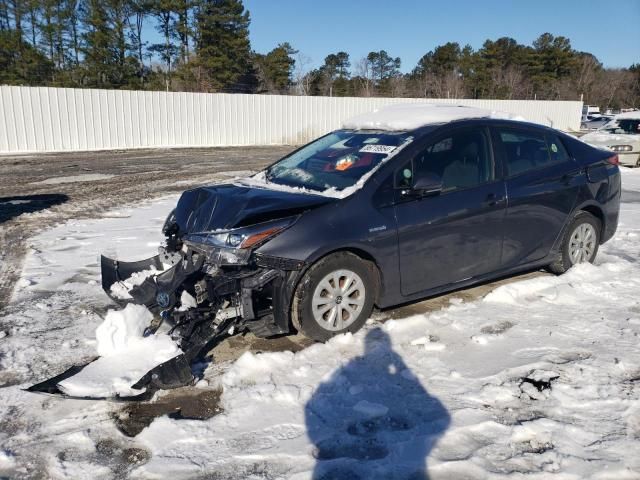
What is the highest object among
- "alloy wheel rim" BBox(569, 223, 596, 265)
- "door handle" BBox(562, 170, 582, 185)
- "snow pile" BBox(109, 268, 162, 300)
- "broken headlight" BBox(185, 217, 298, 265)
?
"door handle" BBox(562, 170, 582, 185)

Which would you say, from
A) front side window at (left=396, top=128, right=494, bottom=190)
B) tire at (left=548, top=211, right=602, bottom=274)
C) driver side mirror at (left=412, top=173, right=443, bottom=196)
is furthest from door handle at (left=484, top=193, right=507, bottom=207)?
tire at (left=548, top=211, right=602, bottom=274)

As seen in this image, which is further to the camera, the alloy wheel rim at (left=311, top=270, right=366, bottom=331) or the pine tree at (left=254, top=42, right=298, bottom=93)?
the pine tree at (left=254, top=42, right=298, bottom=93)

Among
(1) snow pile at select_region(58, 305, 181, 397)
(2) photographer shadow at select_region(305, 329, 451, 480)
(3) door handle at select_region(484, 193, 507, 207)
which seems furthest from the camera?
(3) door handle at select_region(484, 193, 507, 207)

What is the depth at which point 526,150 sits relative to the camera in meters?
5.37

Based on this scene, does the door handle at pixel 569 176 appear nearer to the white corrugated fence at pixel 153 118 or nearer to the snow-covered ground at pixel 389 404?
the snow-covered ground at pixel 389 404

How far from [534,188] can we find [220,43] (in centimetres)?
4139

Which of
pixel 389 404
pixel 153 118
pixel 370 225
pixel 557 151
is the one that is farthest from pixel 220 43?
pixel 389 404

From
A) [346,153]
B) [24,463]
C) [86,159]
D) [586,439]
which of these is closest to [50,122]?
[86,159]

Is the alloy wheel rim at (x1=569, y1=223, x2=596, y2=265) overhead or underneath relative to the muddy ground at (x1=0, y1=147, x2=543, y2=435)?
overhead

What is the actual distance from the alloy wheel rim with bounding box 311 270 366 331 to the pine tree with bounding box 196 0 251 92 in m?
40.2

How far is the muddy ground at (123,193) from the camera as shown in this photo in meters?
3.57

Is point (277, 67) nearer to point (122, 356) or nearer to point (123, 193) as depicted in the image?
point (123, 193)

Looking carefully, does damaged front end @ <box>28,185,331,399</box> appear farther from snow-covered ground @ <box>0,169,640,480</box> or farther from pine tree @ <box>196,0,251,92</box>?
pine tree @ <box>196,0,251,92</box>

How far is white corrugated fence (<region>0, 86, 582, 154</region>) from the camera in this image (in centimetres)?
2023
